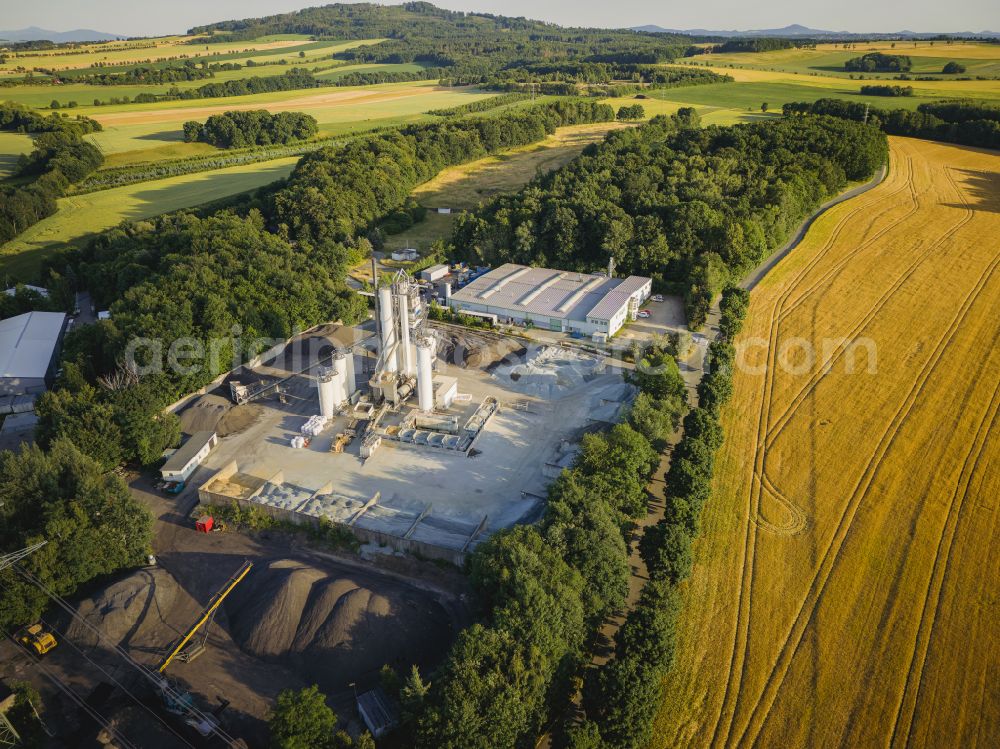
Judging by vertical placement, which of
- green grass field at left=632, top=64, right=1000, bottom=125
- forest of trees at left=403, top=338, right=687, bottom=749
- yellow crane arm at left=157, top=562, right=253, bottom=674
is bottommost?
yellow crane arm at left=157, top=562, right=253, bottom=674

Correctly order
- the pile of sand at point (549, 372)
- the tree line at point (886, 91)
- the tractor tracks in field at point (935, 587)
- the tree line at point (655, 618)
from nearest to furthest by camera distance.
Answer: the tree line at point (655, 618)
the tractor tracks in field at point (935, 587)
the pile of sand at point (549, 372)
the tree line at point (886, 91)

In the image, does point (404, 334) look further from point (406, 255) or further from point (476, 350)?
point (406, 255)

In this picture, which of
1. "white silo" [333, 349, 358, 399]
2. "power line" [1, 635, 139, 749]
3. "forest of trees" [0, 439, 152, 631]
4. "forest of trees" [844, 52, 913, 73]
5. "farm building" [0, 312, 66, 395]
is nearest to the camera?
"power line" [1, 635, 139, 749]

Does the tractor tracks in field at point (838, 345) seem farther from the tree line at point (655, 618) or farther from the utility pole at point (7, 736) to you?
the utility pole at point (7, 736)

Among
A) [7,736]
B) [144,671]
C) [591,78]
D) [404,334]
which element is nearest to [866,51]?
[591,78]

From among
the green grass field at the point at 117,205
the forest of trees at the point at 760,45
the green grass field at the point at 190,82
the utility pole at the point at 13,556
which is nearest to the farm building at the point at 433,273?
the green grass field at the point at 117,205

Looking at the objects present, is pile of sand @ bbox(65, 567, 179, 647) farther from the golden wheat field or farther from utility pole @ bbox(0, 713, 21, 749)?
the golden wheat field

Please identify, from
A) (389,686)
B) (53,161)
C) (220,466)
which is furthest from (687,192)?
(53,161)

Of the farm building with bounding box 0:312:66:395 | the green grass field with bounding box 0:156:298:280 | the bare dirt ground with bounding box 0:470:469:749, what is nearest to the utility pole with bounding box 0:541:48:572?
the bare dirt ground with bounding box 0:470:469:749
